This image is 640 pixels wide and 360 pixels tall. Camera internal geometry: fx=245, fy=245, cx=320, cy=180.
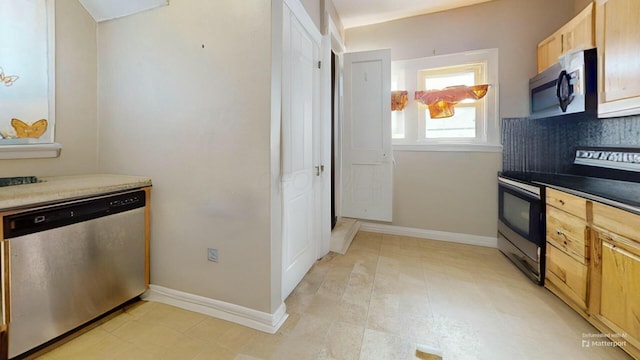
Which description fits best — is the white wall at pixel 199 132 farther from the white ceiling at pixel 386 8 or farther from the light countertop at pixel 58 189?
the white ceiling at pixel 386 8

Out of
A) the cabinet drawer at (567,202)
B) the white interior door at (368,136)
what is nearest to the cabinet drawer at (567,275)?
the cabinet drawer at (567,202)

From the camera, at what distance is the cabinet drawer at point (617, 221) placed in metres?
1.30

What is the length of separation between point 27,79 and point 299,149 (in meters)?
1.98

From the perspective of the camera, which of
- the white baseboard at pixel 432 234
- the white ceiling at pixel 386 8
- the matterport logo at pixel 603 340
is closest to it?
the matterport logo at pixel 603 340

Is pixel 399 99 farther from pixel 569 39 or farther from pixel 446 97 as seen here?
pixel 569 39

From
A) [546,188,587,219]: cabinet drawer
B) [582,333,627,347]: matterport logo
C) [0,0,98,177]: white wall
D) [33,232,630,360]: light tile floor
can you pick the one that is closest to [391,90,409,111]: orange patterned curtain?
[546,188,587,219]: cabinet drawer

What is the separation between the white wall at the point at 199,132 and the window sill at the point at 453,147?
2.31 m

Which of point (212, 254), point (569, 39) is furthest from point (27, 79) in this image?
point (569, 39)

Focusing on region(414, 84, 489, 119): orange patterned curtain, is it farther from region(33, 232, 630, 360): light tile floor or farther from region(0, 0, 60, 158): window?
region(0, 0, 60, 158): window

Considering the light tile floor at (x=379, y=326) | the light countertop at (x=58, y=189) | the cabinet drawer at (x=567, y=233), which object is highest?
the light countertop at (x=58, y=189)

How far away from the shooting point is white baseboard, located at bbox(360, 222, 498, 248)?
3.03 meters

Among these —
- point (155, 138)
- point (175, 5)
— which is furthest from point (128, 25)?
point (155, 138)

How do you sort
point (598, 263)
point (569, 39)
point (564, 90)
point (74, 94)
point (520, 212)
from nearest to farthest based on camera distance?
point (598, 263)
point (74, 94)
point (564, 90)
point (569, 39)
point (520, 212)

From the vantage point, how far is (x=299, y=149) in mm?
2039
